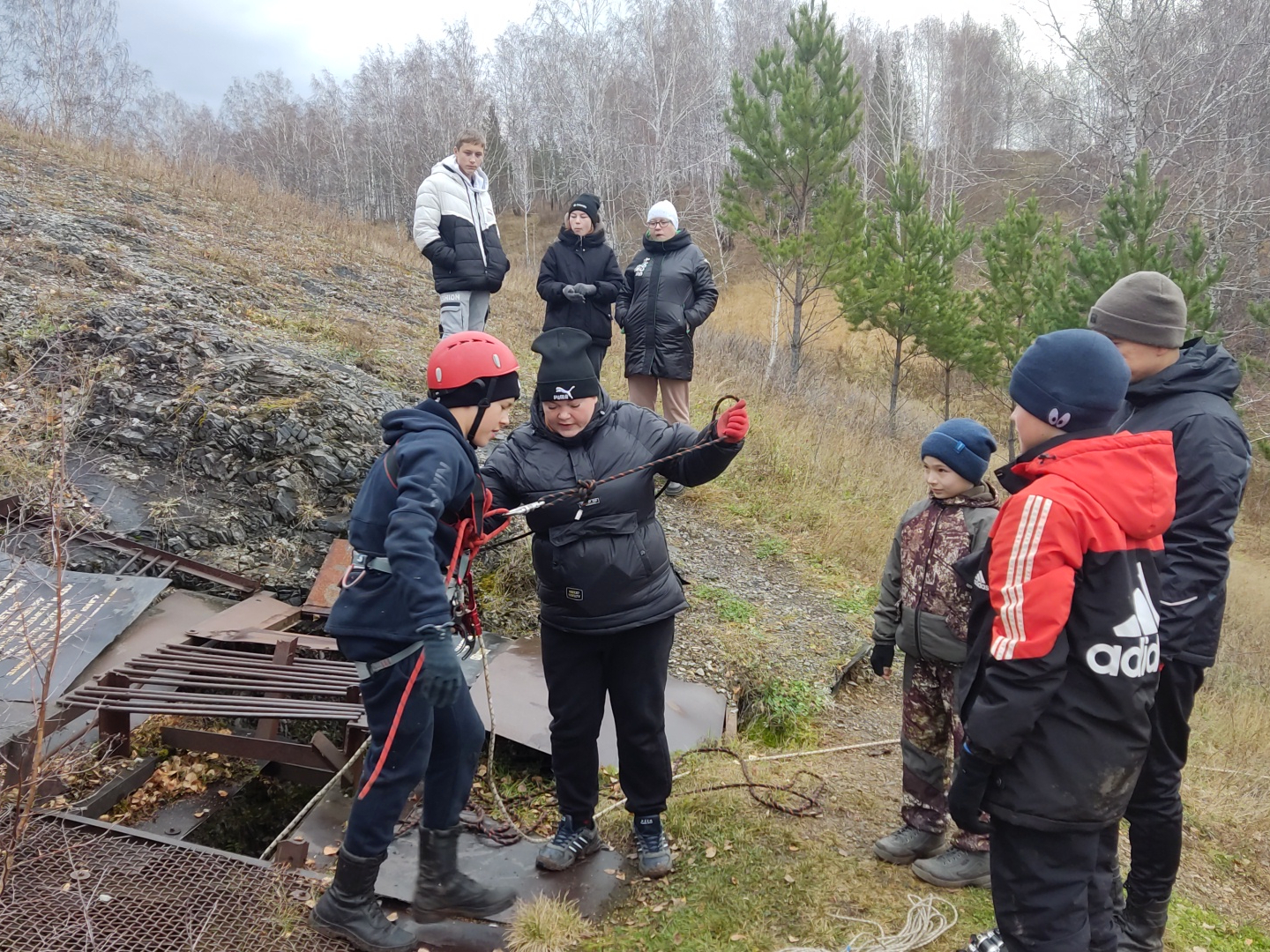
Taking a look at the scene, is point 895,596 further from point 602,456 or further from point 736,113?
point 736,113

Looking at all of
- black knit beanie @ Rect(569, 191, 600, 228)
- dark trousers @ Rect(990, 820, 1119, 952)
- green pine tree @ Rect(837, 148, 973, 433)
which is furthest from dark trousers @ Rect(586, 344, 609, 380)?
green pine tree @ Rect(837, 148, 973, 433)

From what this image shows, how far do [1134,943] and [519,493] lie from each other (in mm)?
2579

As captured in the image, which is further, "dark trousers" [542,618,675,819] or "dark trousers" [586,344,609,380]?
"dark trousers" [586,344,609,380]

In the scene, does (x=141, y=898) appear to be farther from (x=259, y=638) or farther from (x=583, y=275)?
(x=583, y=275)

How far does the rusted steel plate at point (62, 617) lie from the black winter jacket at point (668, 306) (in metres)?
3.75

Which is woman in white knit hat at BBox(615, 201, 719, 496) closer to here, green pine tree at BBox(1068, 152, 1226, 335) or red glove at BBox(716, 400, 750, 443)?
red glove at BBox(716, 400, 750, 443)

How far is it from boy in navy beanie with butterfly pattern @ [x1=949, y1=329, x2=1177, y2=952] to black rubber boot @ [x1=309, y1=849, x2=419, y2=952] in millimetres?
1798

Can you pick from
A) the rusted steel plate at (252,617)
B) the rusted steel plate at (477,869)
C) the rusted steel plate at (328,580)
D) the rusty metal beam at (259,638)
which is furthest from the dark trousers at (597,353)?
the rusted steel plate at (477,869)

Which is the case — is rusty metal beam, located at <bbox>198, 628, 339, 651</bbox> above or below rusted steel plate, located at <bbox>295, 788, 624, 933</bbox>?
above

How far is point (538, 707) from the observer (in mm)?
4043

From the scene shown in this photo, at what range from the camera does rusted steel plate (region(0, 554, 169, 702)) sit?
3.65m

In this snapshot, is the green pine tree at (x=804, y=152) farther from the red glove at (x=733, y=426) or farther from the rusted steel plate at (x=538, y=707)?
the red glove at (x=733, y=426)

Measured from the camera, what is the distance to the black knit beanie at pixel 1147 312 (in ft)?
8.93

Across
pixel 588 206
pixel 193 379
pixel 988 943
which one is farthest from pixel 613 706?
pixel 193 379
